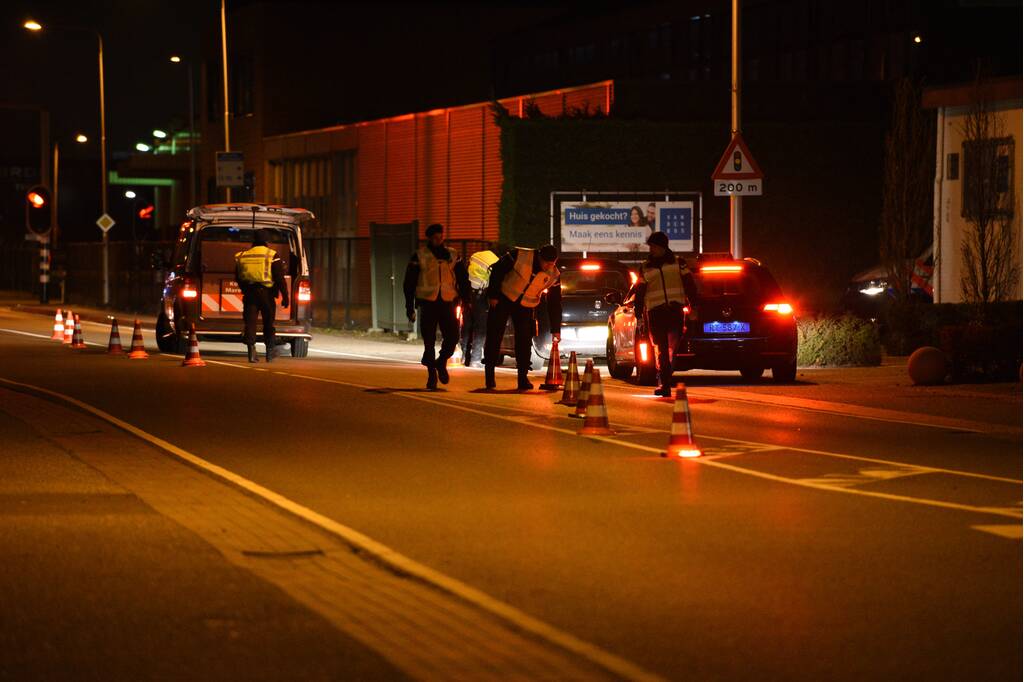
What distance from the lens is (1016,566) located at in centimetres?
877

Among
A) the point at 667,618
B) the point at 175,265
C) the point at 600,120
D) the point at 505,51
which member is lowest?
the point at 667,618

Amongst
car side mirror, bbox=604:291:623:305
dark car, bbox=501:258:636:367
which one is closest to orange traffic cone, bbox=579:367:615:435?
car side mirror, bbox=604:291:623:305

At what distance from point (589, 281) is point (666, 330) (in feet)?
20.4

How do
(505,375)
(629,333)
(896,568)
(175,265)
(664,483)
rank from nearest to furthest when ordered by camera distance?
(896,568) → (664,483) → (629,333) → (505,375) → (175,265)

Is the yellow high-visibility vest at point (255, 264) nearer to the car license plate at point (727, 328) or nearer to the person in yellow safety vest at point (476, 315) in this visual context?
the person in yellow safety vest at point (476, 315)

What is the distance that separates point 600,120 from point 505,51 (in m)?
55.9

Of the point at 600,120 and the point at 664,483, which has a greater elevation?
the point at 600,120

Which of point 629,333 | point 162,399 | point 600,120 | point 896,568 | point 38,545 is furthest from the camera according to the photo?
point 600,120

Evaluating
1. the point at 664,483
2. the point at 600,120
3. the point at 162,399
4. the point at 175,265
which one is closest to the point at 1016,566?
the point at 664,483

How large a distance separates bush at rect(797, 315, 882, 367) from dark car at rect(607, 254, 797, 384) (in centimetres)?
330

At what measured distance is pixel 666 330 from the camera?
18.5 m

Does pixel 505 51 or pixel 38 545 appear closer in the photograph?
pixel 38 545

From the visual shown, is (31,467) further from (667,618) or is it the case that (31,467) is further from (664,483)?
(667,618)

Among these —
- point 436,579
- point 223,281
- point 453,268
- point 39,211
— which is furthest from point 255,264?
point 39,211
